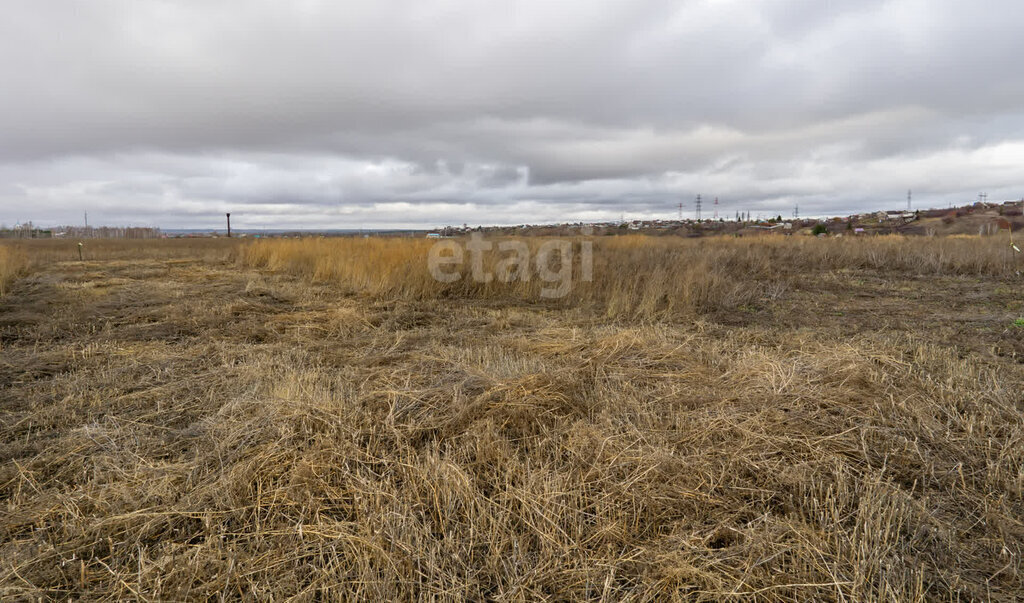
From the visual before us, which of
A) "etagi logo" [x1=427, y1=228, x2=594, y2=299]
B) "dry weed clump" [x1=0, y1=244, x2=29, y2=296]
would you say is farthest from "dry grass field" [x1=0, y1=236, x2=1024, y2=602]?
"dry weed clump" [x1=0, y1=244, x2=29, y2=296]

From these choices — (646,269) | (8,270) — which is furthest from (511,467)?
(8,270)

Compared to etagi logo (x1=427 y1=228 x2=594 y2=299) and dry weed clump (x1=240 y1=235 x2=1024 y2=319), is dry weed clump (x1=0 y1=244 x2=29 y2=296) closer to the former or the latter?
dry weed clump (x1=240 y1=235 x2=1024 y2=319)

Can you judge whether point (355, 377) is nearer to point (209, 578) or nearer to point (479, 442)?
point (479, 442)

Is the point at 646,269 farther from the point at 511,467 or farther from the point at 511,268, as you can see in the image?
the point at 511,467

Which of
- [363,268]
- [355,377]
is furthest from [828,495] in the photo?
[363,268]

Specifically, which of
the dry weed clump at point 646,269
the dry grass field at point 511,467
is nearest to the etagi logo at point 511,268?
the dry weed clump at point 646,269

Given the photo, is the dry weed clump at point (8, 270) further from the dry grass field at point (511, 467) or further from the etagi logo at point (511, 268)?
the etagi logo at point (511, 268)

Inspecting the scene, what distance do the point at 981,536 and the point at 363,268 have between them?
906cm

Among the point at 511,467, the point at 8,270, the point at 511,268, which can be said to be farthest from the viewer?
the point at 8,270

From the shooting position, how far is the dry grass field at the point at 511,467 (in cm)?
158

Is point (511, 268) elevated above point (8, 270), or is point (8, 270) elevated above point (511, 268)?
point (8, 270)

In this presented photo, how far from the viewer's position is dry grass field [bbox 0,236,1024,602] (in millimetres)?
1583

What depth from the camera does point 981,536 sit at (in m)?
1.79

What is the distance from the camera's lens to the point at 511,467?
7.18ft
